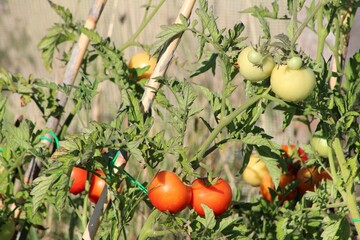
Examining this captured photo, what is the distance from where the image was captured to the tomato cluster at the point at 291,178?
72.0 inches

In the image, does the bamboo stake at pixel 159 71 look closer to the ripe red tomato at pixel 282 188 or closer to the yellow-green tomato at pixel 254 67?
the yellow-green tomato at pixel 254 67

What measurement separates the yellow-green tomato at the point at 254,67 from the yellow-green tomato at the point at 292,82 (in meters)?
0.01

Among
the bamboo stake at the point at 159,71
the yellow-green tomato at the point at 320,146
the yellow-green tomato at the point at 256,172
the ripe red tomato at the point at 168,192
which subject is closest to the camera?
the ripe red tomato at the point at 168,192

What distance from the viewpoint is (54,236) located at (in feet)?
8.23

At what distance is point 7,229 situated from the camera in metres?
1.83

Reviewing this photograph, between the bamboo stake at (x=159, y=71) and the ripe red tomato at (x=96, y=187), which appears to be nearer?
the bamboo stake at (x=159, y=71)

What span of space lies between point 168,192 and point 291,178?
2.29 feet

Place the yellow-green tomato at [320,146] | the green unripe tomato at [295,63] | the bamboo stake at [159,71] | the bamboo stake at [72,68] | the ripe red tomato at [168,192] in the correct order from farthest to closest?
the bamboo stake at [72,68], the yellow-green tomato at [320,146], the bamboo stake at [159,71], the ripe red tomato at [168,192], the green unripe tomato at [295,63]

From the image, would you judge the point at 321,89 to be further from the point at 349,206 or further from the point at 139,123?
the point at 139,123

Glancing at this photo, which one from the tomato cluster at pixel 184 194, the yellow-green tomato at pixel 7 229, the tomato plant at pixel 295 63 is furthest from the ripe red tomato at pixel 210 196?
the yellow-green tomato at pixel 7 229

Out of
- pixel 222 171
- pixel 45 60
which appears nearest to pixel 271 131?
pixel 222 171

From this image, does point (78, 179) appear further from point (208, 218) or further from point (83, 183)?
point (208, 218)

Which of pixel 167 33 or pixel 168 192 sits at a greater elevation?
pixel 167 33

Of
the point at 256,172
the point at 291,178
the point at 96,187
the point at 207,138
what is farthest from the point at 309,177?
the point at 96,187
